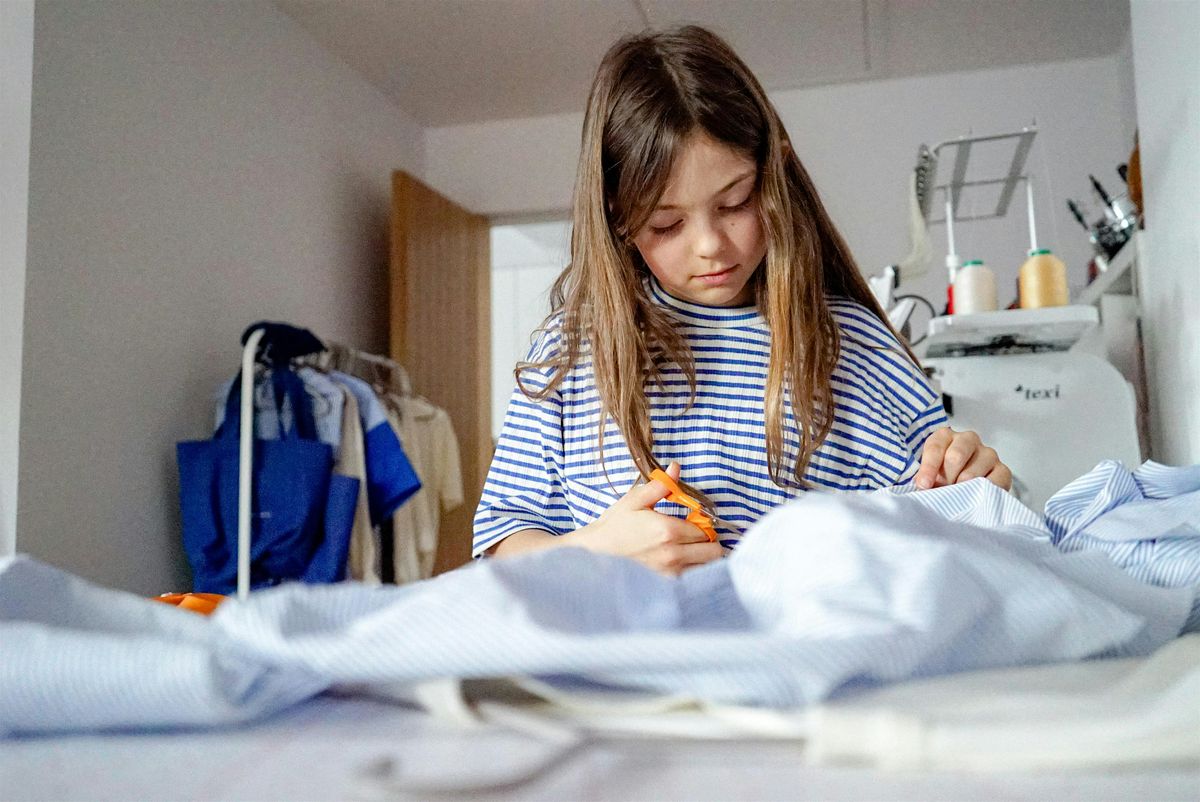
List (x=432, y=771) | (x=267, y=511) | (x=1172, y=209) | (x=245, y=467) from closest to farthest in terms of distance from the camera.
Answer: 1. (x=432, y=771)
2. (x=1172, y=209)
3. (x=245, y=467)
4. (x=267, y=511)

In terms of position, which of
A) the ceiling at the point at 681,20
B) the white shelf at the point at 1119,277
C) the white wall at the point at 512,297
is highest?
the ceiling at the point at 681,20

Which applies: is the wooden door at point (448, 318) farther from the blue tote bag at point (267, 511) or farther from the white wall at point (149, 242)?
the blue tote bag at point (267, 511)

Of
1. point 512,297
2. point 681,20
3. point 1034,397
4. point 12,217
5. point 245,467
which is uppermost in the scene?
point 681,20

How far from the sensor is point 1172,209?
1808 mm

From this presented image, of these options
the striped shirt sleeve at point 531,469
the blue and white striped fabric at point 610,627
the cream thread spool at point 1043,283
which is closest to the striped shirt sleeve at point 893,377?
the striped shirt sleeve at point 531,469

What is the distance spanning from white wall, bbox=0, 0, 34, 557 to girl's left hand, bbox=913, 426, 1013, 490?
1783mm

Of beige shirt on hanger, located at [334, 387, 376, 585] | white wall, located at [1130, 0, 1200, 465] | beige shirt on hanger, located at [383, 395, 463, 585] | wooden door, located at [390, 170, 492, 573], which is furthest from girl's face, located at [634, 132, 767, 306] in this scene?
wooden door, located at [390, 170, 492, 573]

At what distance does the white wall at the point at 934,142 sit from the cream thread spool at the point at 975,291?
1491 mm

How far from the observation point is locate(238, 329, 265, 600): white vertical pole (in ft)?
7.36

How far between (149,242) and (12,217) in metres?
0.53

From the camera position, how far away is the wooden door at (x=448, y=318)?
3457mm

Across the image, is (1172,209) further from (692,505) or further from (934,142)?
(934,142)

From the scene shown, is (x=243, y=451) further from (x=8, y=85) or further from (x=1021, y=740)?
(x=1021, y=740)

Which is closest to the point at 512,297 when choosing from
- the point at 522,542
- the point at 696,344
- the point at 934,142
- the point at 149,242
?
the point at 934,142
